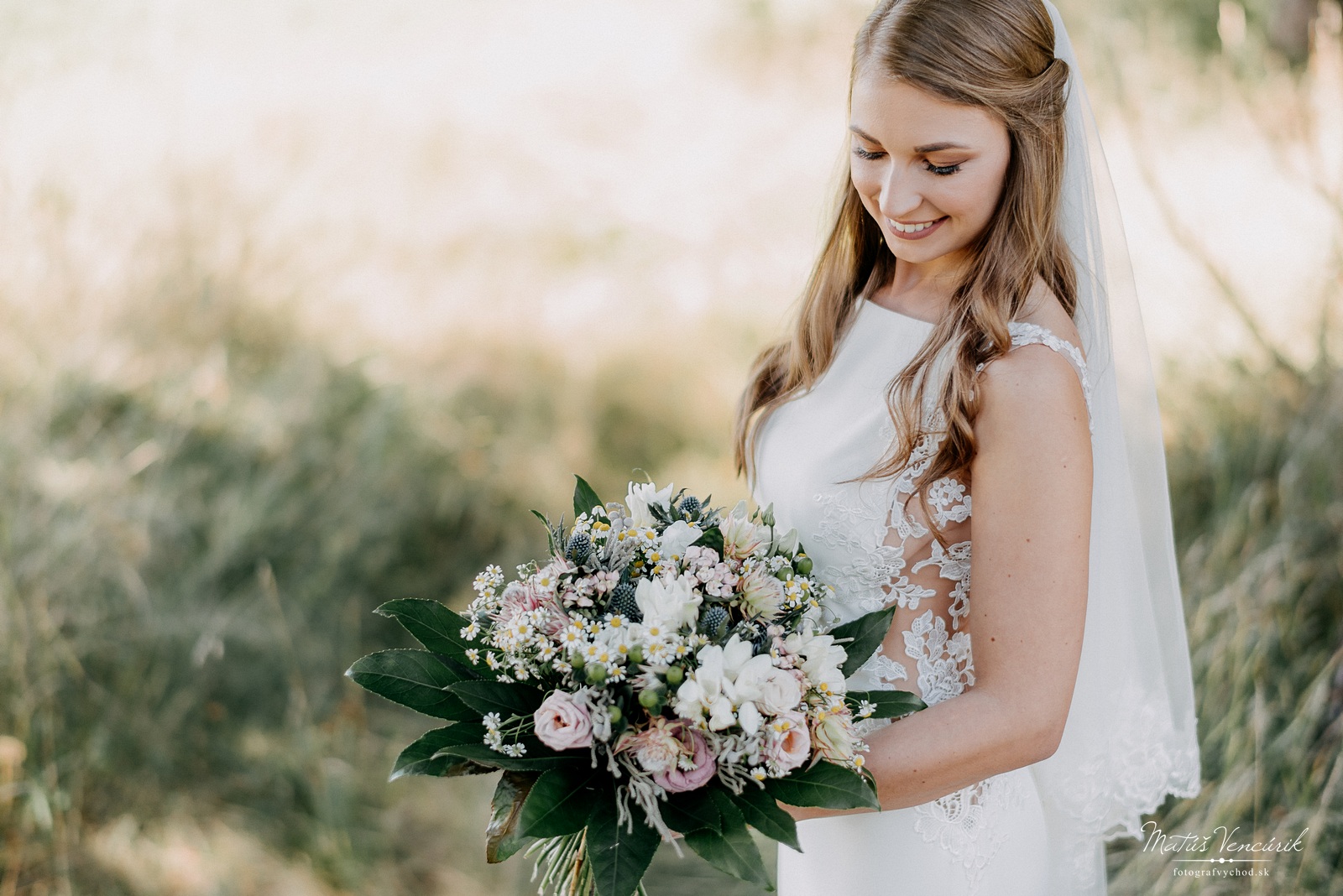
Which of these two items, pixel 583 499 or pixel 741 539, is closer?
pixel 741 539

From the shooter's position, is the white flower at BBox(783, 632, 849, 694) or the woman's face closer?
the white flower at BBox(783, 632, 849, 694)

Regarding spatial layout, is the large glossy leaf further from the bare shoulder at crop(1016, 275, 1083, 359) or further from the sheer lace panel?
the bare shoulder at crop(1016, 275, 1083, 359)

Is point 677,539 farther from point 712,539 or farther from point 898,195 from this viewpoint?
point 898,195

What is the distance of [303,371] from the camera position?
5.09 m

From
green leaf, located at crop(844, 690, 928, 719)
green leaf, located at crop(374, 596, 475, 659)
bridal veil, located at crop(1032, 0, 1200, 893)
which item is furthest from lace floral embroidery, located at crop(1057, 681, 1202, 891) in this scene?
green leaf, located at crop(374, 596, 475, 659)

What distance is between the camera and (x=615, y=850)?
1184mm

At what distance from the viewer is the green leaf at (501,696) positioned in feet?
4.25

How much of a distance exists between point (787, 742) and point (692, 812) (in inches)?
6.1

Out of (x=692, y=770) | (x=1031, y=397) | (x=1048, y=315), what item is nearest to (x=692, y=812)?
(x=692, y=770)

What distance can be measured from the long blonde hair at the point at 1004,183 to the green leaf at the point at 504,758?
71cm

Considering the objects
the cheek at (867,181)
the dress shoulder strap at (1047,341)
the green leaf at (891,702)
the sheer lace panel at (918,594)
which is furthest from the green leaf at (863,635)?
the cheek at (867,181)

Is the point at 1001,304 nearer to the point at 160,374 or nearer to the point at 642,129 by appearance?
the point at 160,374

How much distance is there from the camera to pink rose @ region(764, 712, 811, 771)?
4.02 feet

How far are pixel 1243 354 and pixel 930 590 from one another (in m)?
3.40
